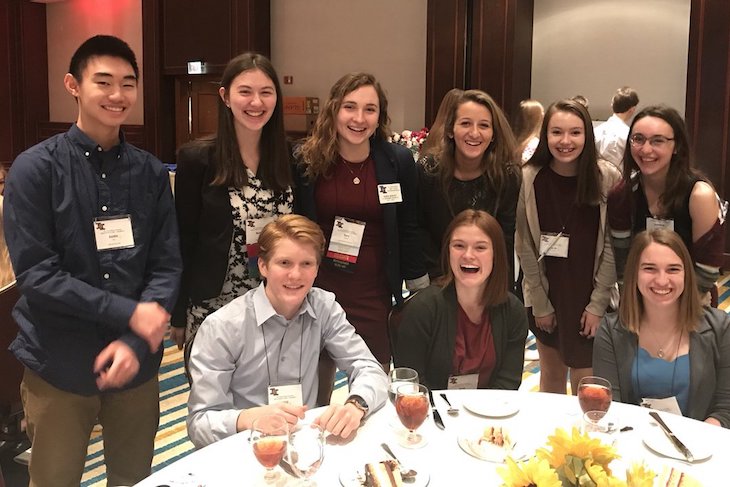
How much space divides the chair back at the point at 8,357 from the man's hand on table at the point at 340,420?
1455 millimetres

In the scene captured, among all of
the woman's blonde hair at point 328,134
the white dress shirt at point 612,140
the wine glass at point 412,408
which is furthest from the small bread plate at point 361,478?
the white dress shirt at point 612,140

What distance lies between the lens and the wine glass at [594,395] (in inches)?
61.4

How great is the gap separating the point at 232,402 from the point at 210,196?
760 millimetres

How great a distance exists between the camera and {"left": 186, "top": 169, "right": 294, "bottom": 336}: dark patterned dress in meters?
2.34

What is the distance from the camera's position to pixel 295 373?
79.4 inches

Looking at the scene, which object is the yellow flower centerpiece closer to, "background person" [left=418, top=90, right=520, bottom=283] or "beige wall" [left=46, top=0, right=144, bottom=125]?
"background person" [left=418, top=90, right=520, bottom=283]

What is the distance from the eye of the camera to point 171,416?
11.6 feet

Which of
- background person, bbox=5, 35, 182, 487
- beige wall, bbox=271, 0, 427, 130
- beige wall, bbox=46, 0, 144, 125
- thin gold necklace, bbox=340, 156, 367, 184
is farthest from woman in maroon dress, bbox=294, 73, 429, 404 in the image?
beige wall, bbox=46, 0, 144, 125

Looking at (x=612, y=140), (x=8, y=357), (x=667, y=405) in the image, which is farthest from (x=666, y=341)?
(x=612, y=140)

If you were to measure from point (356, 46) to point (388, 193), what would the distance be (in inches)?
257

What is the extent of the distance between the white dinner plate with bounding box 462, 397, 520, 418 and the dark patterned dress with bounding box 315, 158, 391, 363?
96 cm

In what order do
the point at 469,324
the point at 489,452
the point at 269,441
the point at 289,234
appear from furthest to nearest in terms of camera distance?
the point at 469,324
the point at 289,234
the point at 489,452
the point at 269,441

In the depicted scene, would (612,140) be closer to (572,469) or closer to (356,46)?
(356,46)

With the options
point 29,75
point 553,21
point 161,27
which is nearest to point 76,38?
point 29,75
